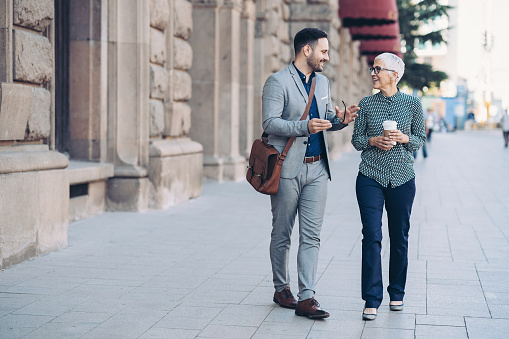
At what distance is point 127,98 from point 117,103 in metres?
0.14

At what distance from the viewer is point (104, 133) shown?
9898mm

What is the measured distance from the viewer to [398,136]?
5.20 m

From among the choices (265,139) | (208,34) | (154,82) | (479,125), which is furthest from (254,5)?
(479,125)

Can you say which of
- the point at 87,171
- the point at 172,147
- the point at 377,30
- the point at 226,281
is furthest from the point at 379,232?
the point at 377,30

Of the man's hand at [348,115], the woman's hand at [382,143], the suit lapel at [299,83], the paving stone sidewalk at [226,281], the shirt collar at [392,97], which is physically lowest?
the paving stone sidewalk at [226,281]

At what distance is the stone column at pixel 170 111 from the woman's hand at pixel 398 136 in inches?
213

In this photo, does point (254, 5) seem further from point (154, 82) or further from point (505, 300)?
point (505, 300)

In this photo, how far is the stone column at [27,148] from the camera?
6645mm

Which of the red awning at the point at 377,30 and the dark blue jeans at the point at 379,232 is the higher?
the red awning at the point at 377,30

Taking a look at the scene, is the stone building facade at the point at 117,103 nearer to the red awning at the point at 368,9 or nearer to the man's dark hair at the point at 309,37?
the man's dark hair at the point at 309,37

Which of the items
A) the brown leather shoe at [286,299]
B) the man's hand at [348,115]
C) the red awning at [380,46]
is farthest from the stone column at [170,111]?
the red awning at [380,46]

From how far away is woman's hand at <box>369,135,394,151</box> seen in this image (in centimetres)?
518

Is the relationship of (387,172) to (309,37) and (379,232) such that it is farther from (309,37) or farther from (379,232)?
(309,37)

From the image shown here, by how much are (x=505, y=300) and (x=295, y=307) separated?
1.46 meters
